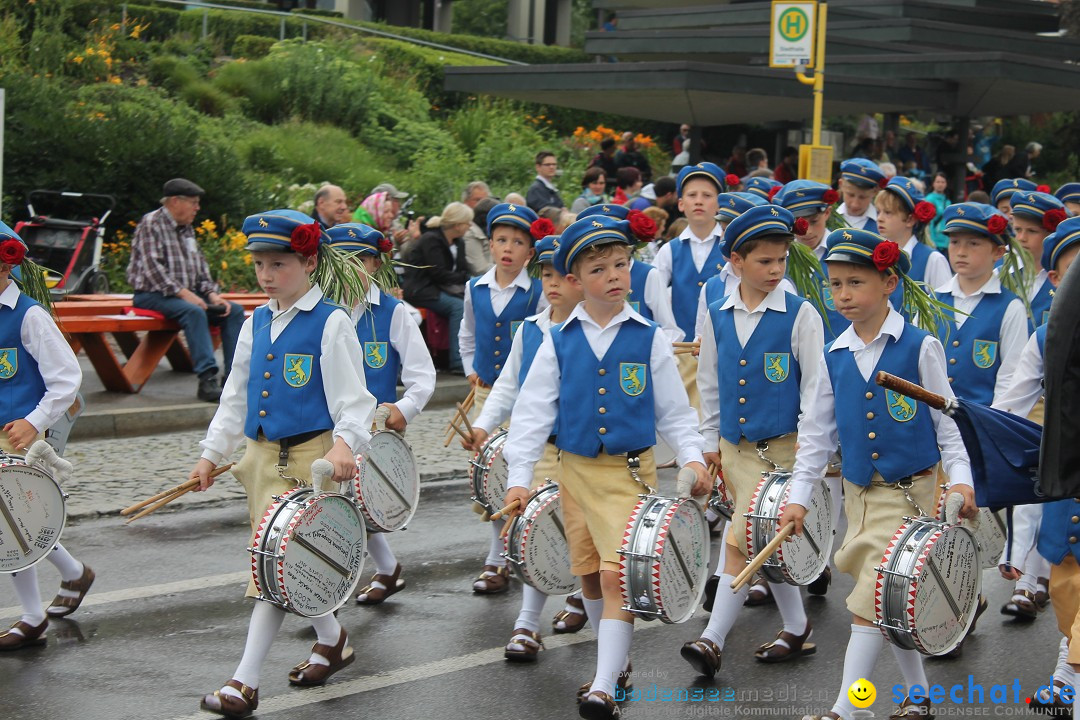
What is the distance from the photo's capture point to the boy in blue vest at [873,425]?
5.79m

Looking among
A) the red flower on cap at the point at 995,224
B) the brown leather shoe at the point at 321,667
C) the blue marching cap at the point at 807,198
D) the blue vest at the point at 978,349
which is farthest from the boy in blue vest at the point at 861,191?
the brown leather shoe at the point at 321,667

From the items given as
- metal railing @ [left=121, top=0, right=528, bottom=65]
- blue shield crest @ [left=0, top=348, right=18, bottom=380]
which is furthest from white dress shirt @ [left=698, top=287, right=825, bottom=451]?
metal railing @ [left=121, top=0, right=528, bottom=65]

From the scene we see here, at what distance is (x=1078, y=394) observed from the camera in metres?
3.52

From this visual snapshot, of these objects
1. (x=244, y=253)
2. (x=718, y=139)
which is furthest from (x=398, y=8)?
(x=244, y=253)

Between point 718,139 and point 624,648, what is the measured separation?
23.9 m

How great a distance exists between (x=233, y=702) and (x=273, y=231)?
1.97 meters

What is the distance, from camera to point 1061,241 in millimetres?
6742

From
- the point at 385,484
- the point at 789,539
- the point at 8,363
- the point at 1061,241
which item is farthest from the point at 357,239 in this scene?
the point at 1061,241

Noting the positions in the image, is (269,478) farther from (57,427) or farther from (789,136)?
(789,136)

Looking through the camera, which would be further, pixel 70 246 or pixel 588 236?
pixel 70 246

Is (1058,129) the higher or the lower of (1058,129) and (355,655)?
the higher

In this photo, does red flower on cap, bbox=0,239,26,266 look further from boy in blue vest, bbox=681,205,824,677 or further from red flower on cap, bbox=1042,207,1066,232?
red flower on cap, bbox=1042,207,1066,232

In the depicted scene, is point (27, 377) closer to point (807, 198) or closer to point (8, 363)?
point (8, 363)

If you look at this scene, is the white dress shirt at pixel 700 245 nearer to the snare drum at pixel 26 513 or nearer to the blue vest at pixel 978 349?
the blue vest at pixel 978 349
